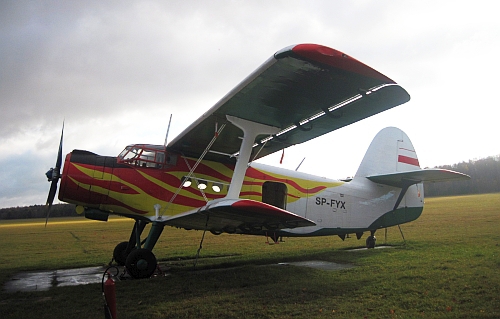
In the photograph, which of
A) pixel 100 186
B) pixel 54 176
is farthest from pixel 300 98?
pixel 54 176

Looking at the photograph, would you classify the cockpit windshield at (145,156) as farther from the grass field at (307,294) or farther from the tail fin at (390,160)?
the tail fin at (390,160)

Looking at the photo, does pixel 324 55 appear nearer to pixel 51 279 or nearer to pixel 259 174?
pixel 259 174

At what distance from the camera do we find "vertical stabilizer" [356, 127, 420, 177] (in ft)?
37.5

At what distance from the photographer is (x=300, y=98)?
261 inches

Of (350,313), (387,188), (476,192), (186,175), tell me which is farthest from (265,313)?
(476,192)

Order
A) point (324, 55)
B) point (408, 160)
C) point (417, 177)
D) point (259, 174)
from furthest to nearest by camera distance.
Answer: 1. point (408, 160)
2. point (417, 177)
3. point (259, 174)
4. point (324, 55)

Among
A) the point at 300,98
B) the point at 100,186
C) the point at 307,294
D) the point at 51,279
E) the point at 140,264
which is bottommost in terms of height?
the point at 51,279

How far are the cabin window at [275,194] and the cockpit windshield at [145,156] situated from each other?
2489 millimetres

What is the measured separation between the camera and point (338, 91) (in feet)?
20.7

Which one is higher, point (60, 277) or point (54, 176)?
point (54, 176)

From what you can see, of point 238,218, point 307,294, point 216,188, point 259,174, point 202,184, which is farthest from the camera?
point 259,174

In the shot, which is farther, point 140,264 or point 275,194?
point 275,194

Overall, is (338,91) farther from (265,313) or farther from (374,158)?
(374,158)

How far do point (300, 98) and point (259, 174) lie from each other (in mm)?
3040
